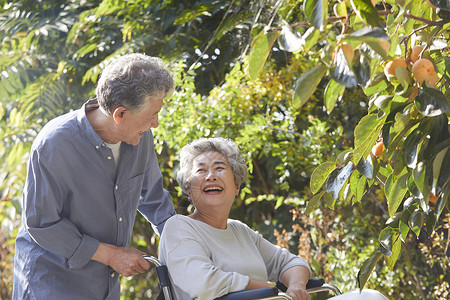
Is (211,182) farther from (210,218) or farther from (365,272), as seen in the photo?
(365,272)

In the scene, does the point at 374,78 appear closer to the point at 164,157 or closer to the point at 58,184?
the point at 58,184

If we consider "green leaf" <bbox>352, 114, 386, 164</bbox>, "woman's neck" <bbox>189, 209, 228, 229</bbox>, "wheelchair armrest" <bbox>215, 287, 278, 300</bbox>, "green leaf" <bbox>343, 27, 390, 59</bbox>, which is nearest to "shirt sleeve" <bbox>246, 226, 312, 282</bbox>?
"woman's neck" <bbox>189, 209, 228, 229</bbox>

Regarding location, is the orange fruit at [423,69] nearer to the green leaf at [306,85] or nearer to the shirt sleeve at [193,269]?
the green leaf at [306,85]

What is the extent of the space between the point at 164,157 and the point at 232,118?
78 cm

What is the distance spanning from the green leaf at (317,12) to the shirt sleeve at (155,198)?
128cm

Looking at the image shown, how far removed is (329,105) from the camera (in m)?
1.12

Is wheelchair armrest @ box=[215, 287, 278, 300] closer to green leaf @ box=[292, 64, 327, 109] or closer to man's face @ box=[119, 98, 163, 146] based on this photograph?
man's face @ box=[119, 98, 163, 146]

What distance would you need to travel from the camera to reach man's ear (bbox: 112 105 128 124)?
177 centimetres

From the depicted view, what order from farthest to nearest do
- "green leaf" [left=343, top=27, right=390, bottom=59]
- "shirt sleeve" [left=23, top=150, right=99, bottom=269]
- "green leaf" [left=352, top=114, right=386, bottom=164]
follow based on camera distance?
1. "shirt sleeve" [left=23, top=150, right=99, bottom=269]
2. "green leaf" [left=352, top=114, right=386, bottom=164]
3. "green leaf" [left=343, top=27, right=390, bottom=59]

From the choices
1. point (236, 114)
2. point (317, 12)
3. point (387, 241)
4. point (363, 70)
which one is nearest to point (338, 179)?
Answer: point (387, 241)

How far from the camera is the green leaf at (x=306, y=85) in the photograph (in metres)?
0.97

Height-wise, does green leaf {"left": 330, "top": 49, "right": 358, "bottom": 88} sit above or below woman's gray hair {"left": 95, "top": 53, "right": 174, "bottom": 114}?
above

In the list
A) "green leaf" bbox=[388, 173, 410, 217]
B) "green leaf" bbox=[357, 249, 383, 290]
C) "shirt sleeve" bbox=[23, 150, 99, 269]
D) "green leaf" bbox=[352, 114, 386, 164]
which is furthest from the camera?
"shirt sleeve" bbox=[23, 150, 99, 269]

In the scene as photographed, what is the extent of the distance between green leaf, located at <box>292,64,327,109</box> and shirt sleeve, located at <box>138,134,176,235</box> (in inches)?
48.5
